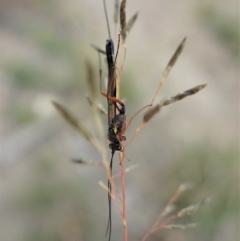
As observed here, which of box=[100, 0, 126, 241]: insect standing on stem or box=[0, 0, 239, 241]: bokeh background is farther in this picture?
box=[0, 0, 239, 241]: bokeh background

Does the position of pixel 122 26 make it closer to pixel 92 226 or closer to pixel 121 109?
pixel 121 109

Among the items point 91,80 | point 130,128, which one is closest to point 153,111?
point 91,80

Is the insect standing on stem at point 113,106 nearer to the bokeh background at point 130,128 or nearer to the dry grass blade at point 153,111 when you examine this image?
the dry grass blade at point 153,111

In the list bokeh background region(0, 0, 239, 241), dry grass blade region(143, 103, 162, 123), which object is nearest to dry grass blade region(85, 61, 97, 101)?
dry grass blade region(143, 103, 162, 123)

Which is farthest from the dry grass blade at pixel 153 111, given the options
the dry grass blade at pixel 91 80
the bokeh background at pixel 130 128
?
the bokeh background at pixel 130 128

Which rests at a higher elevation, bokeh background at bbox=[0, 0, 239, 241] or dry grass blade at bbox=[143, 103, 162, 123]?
bokeh background at bbox=[0, 0, 239, 241]

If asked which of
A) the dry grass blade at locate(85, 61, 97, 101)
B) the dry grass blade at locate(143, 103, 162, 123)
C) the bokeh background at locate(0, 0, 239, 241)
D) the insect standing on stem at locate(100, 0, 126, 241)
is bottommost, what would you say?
the dry grass blade at locate(143, 103, 162, 123)

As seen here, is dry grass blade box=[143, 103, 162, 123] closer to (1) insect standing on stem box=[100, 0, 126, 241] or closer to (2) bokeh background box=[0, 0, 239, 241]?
(1) insect standing on stem box=[100, 0, 126, 241]

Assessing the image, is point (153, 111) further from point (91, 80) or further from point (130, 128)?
point (130, 128)
